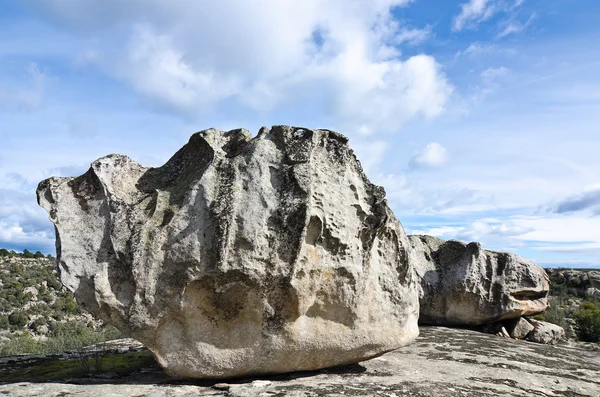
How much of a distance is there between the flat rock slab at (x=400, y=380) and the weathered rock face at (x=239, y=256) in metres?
0.30

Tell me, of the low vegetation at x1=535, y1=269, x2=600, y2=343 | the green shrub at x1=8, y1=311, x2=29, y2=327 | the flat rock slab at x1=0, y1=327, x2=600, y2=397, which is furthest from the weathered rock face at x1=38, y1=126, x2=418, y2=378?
the green shrub at x1=8, y1=311, x2=29, y2=327

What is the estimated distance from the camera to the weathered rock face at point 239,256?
251 inches

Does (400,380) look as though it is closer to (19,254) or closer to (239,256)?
(239,256)

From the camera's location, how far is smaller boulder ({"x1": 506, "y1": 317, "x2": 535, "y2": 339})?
14461mm

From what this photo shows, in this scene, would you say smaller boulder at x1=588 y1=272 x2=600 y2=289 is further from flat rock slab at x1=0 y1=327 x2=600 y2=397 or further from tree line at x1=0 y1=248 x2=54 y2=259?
tree line at x1=0 y1=248 x2=54 y2=259

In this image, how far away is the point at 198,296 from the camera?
6.43m

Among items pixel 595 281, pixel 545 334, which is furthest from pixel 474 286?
pixel 595 281

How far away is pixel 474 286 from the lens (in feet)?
45.5

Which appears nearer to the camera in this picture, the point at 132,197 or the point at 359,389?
the point at 359,389

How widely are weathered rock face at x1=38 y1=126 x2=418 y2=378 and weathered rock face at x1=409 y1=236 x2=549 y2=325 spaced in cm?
720

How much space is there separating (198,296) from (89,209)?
226cm

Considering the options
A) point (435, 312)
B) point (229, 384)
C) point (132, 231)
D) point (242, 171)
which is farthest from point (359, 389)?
point (435, 312)

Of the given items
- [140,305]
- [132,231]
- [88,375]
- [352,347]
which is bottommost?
[88,375]

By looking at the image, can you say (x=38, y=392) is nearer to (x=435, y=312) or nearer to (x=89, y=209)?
(x=89, y=209)
